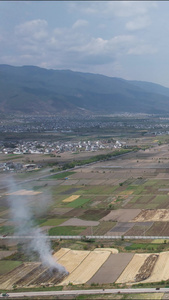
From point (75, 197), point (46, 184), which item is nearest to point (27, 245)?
point (75, 197)

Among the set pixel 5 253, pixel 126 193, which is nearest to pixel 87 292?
pixel 5 253

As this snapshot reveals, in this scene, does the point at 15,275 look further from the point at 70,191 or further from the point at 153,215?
the point at 70,191

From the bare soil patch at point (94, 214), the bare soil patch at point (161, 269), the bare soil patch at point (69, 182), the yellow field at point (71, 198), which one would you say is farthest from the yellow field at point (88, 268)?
the bare soil patch at point (69, 182)

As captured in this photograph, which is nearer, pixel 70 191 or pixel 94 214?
pixel 94 214

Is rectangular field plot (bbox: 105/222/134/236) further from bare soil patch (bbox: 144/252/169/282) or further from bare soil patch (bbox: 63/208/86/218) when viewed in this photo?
bare soil patch (bbox: 144/252/169/282)

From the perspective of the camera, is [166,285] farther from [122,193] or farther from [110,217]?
[122,193]

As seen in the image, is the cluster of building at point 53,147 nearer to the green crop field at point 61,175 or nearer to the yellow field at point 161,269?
the green crop field at point 61,175
